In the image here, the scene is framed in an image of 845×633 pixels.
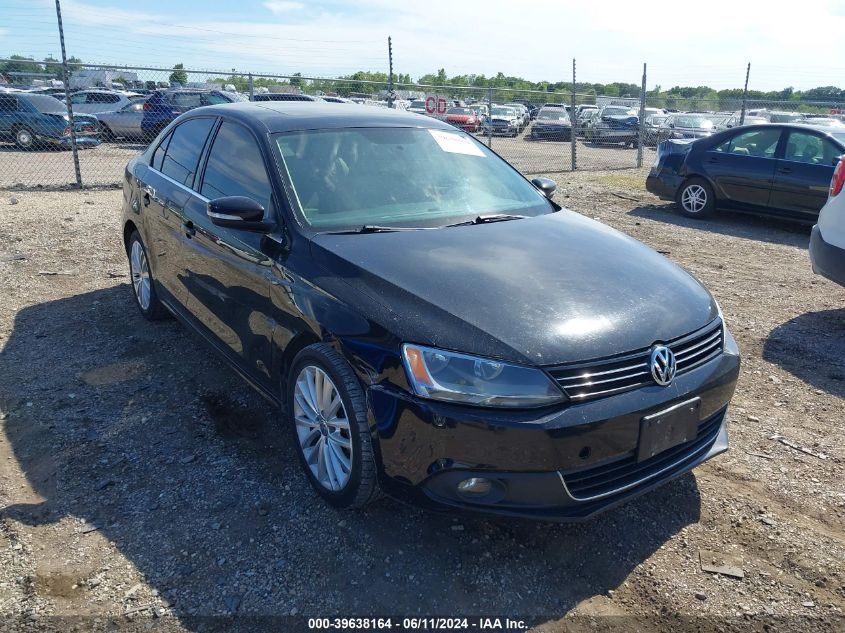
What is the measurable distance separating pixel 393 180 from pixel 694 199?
784 cm

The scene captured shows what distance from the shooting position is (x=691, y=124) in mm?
22625

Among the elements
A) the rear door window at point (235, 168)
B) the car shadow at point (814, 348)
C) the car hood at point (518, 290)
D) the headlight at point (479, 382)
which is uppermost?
the rear door window at point (235, 168)

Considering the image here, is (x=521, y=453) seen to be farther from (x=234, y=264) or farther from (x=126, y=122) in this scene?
(x=126, y=122)

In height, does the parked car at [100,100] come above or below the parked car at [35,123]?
above

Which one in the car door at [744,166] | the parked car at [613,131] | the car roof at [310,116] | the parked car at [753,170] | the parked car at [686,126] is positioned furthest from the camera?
the parked car at [686,126]

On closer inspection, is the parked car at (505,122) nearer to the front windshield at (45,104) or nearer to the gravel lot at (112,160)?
the gravel lot at (112,160)

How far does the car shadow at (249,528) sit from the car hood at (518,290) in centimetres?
83

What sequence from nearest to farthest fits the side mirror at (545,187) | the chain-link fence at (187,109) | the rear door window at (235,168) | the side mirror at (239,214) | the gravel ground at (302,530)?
the gravel ground at (302,530), the side mirror at (239,214), the rear door window at (235,168), the side mirror at (545,187), the chain-link fence at (187,109)

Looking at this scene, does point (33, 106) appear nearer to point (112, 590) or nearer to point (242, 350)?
point (242, 350)

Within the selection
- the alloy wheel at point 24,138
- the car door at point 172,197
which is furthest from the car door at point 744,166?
the alloy wheel at point 24,138

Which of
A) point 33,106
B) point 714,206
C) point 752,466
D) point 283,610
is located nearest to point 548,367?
point 283,610

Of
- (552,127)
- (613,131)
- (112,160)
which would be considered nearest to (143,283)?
(112,160)

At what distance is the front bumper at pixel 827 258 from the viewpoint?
5.14m

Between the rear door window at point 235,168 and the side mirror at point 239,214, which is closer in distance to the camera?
the side mirror at point 239,214
